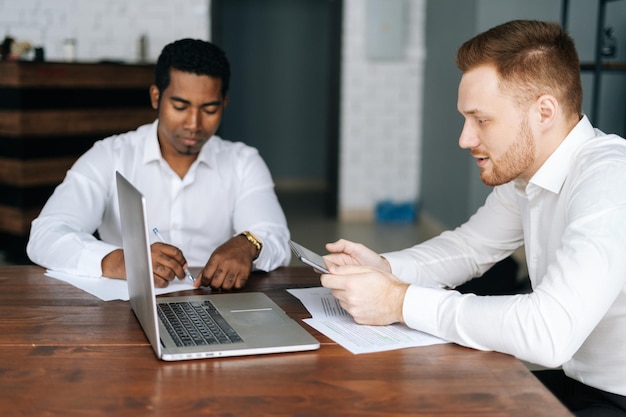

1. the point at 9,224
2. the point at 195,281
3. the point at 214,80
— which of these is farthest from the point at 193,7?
the point at 195,281

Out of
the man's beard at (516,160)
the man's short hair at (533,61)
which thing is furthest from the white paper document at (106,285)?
the man's short hair at (533,61)

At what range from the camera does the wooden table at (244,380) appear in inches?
44.0

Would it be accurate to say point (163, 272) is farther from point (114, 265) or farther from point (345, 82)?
point (345, 82)

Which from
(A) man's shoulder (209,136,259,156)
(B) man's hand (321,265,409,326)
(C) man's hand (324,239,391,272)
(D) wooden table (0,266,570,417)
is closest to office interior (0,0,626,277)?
(A) man's shoulder (209,136,259,156)

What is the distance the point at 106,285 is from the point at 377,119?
5.08 metres

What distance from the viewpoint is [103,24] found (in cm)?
612

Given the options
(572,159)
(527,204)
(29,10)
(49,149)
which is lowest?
(49,149)

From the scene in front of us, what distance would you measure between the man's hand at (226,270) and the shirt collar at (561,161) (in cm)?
67

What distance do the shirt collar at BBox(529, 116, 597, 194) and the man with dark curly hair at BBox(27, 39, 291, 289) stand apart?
Result: 2.38 ft

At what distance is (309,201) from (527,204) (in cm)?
564

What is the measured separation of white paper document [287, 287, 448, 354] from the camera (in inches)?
54.3

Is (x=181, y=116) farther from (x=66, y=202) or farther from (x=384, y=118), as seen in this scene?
(x=384, y=118)

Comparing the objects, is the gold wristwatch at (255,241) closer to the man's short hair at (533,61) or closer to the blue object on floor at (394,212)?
the man's short hair at (533,61)

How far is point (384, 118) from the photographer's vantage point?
6.69 meters
